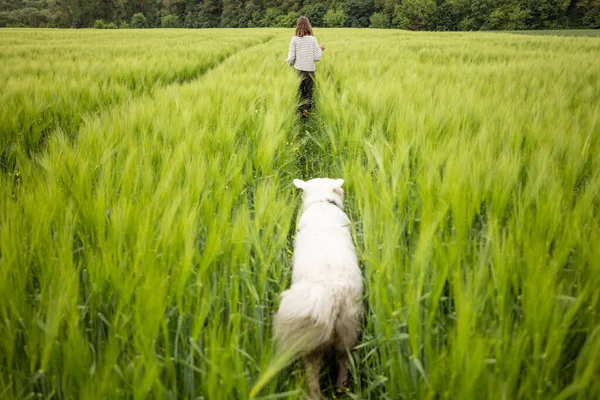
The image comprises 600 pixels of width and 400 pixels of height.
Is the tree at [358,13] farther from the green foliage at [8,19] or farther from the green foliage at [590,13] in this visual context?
the green foliage at [8,19]

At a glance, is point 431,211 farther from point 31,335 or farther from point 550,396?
point 31,335

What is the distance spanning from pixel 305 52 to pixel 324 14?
5393 centimetres

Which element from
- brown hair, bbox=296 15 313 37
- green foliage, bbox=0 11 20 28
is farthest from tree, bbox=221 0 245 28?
brown hair, bbox=296 15 313 37

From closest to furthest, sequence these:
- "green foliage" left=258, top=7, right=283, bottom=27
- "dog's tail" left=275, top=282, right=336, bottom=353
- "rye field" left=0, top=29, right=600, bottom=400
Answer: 1. "rye field" left=0, top=29, right=600, bottom=400
2. "dog's tail" left=275, top=282, right=336, bottom=353
3. "green foliage" left=258, top=7, right=283, bottom=27

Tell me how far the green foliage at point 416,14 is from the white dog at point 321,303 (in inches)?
2057

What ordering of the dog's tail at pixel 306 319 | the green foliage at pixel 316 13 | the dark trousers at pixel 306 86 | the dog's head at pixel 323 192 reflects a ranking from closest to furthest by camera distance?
the dog's tail at pixel 306 319, the dog's head at pixel 323 192, the dark trousers at pixel 306 86, the green foliage at pixel 316 13

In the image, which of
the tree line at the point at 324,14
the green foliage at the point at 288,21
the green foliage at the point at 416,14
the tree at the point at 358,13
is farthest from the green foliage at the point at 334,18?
the green foliage at the point at 416,14

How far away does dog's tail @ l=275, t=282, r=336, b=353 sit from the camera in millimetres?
840

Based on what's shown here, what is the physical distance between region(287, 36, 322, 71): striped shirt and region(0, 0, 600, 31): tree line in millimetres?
48202

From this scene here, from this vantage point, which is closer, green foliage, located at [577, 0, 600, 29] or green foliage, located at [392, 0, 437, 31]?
green foliage, located at [577, 0, 600, 29]

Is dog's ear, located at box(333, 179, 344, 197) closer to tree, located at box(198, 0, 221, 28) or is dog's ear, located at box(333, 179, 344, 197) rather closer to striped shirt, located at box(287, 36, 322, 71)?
striped shirt, located at box(287, 36, 322, 71)

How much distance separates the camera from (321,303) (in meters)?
0.85

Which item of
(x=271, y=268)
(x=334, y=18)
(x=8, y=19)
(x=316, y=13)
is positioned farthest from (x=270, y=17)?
(x=271, y=268)

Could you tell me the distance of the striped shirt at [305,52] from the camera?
183 inches
